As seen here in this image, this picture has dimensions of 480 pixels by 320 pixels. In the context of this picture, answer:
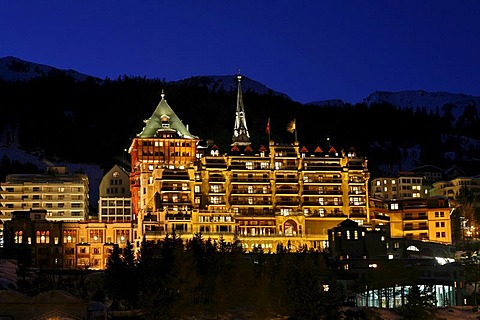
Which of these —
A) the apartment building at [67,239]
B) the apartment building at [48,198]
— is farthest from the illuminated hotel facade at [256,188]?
the apartment building at [48,198]

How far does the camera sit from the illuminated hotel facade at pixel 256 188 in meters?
154

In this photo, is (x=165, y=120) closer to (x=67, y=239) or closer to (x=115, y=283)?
(x=67, y=239)

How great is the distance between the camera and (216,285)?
107 metres

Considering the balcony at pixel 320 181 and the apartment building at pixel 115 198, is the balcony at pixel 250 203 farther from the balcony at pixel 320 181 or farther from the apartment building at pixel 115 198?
the apartment building at pixel 115 198

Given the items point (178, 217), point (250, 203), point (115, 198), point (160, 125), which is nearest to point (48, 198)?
point (115, 198)

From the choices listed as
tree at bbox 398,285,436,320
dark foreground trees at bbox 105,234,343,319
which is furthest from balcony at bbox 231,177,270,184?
tree at bbox 398,285,436,320

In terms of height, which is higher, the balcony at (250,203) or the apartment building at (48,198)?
the apartment building at (48,198)

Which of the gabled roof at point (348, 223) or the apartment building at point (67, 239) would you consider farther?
the apartment building at point (67, 239)

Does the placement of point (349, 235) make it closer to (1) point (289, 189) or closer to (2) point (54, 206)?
(1) point (289, 189)

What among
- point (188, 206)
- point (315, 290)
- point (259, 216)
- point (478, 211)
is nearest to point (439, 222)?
point (478, 211)

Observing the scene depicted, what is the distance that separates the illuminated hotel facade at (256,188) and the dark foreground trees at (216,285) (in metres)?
34.6

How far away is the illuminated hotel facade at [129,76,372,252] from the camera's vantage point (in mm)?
154250

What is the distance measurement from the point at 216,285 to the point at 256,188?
179ft

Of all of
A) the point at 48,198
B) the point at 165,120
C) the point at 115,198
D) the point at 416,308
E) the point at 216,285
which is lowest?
the point at 416,308
